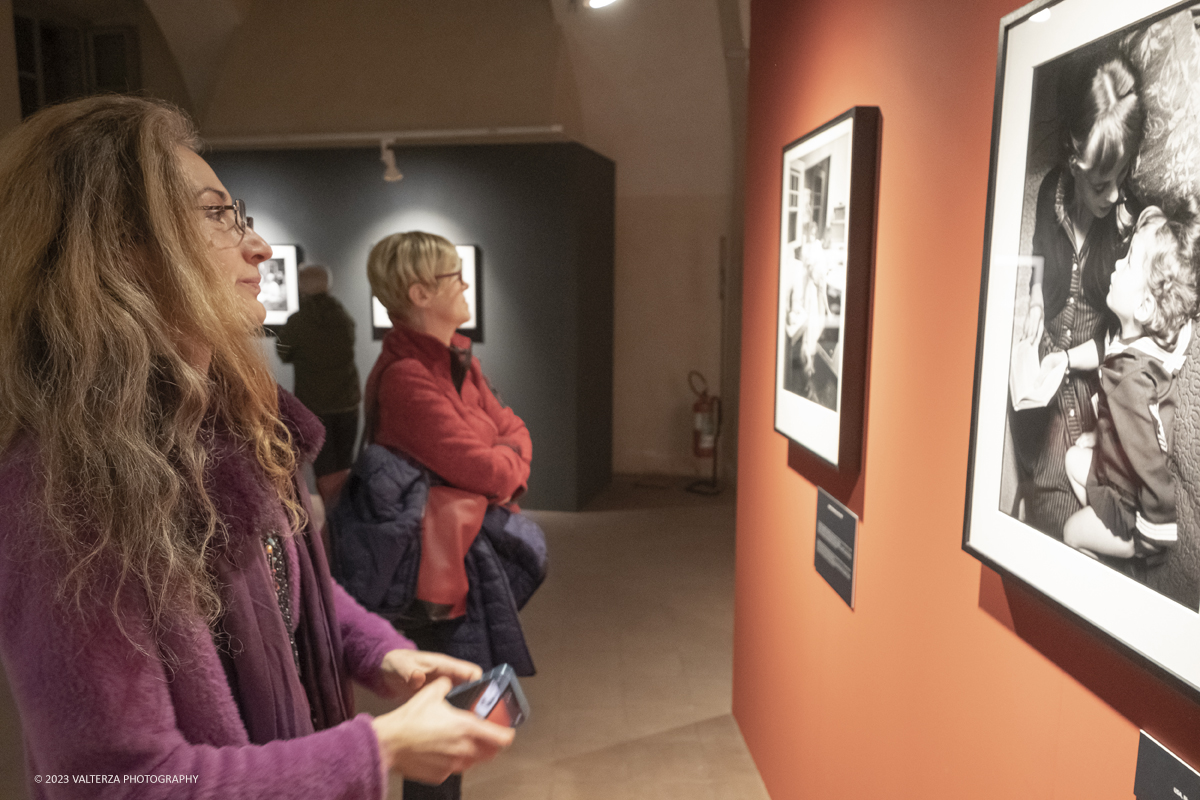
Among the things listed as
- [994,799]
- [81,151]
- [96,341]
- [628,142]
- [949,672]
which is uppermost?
[628,142]

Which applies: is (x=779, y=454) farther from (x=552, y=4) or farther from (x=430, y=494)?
(x=552, y=4)

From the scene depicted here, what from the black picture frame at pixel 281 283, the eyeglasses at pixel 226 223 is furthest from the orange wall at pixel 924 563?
the black picture frame at pixel 281 283

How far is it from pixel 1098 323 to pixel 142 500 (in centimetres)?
116

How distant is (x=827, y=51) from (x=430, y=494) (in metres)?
1.69

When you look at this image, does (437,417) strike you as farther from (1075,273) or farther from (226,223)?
(1075,273)

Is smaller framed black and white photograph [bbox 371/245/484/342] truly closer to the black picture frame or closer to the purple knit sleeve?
the black picture frame

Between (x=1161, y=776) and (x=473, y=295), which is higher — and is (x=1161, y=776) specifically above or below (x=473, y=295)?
Answer: below

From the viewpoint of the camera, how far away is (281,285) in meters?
6.75

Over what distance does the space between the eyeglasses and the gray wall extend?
5.18 meters

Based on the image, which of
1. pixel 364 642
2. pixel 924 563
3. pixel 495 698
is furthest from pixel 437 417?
pixel 924 563

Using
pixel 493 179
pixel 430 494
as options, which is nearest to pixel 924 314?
pixel 430 494

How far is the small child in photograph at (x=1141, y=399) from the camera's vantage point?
0.87 metres

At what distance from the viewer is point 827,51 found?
6.71ft

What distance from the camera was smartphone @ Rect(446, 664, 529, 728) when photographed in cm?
126
